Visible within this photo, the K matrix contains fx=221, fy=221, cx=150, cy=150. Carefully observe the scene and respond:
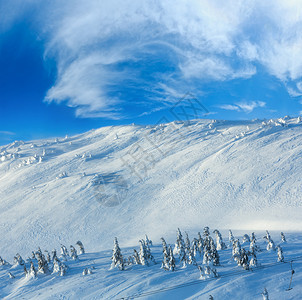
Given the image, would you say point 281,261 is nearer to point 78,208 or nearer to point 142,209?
point 142,209

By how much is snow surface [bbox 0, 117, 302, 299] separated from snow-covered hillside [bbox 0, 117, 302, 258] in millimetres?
236

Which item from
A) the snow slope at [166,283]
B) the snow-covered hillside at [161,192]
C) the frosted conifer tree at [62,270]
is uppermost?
the snow-covered hillside at [161,192]

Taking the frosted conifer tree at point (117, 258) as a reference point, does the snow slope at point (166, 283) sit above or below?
below

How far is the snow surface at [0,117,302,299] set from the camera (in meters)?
46.1

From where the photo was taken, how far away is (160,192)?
207 feet

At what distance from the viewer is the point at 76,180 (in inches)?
3061

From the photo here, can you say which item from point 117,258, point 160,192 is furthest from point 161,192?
point 117,258

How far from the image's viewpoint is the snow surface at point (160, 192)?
46125 mm

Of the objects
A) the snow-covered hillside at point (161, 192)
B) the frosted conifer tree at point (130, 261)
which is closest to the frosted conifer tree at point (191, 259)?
the frosted conifer tree at point (130, 261)

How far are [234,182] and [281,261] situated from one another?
135ft

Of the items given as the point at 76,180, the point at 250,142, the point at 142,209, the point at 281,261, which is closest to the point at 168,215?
the point at 142,209

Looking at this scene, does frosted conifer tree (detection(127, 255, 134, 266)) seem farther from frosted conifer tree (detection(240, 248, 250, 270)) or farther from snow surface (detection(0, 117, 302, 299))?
snow surface (detection(0, 117, 302, 299))

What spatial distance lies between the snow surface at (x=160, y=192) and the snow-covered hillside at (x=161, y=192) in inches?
9.3

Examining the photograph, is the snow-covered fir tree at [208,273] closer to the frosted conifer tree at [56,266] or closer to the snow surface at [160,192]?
the frosted conifer tree at [56,266]
